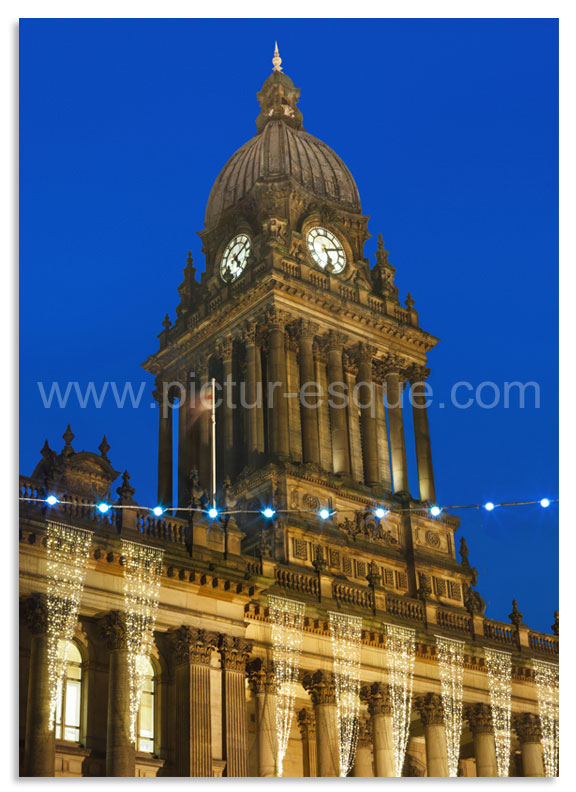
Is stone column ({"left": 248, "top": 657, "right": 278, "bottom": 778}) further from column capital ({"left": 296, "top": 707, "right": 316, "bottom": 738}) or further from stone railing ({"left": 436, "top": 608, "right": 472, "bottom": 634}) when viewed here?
stone railing ({"left": 436, "top": 608, "right": 472, "bottom": 634})

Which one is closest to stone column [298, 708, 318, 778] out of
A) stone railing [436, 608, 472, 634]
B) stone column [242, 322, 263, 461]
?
stone railing [436, 608, 472, 634]

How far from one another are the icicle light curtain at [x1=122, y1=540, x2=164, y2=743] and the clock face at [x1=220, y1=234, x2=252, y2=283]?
2401 cm

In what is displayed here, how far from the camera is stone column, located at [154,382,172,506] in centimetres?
5791

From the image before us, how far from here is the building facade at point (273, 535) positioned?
35.8 metres

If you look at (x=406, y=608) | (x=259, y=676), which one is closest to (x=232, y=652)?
(x=259, y=676)

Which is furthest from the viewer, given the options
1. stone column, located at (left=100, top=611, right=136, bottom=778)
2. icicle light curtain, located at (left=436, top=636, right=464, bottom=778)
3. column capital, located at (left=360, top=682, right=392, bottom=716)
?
icicle light curtain, located at (left=436, top=636, right=464, bottom=778)

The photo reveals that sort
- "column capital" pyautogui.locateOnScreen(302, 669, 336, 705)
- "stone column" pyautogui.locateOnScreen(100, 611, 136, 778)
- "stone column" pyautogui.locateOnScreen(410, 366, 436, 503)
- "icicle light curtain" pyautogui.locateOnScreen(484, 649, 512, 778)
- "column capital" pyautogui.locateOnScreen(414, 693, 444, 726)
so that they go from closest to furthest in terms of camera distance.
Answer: "stone column" pyautogui.locateOnScreen(100, 611, 136, 778)
"column capital" pyautogui.locateOnScreen(302, 669, 336, 705)
"column capital" pyautogui.locateOnScreen(414, 693, 444, 726)
"icicle light curtain" pyautogui.locateOnScreen(484, 649, 512, 778)
"stone column" pyautogui.locateOnScreen(410, 366, 436, 503)

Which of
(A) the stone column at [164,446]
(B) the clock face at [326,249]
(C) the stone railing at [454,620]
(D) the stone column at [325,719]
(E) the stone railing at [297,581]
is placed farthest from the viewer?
(B) the clock face at [326,249]

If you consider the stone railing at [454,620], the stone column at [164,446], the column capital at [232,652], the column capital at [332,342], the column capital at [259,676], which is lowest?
the column capital at [259,676]

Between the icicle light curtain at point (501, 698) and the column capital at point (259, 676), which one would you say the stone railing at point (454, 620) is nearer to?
the icicle light curtain at point (501, 698)

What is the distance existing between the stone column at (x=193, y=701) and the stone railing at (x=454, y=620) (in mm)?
12019

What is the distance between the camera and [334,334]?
5750 cm

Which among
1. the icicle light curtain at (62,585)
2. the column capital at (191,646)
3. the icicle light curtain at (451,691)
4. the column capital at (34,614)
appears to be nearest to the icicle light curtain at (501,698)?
the icicle light curtain at (451,691)
